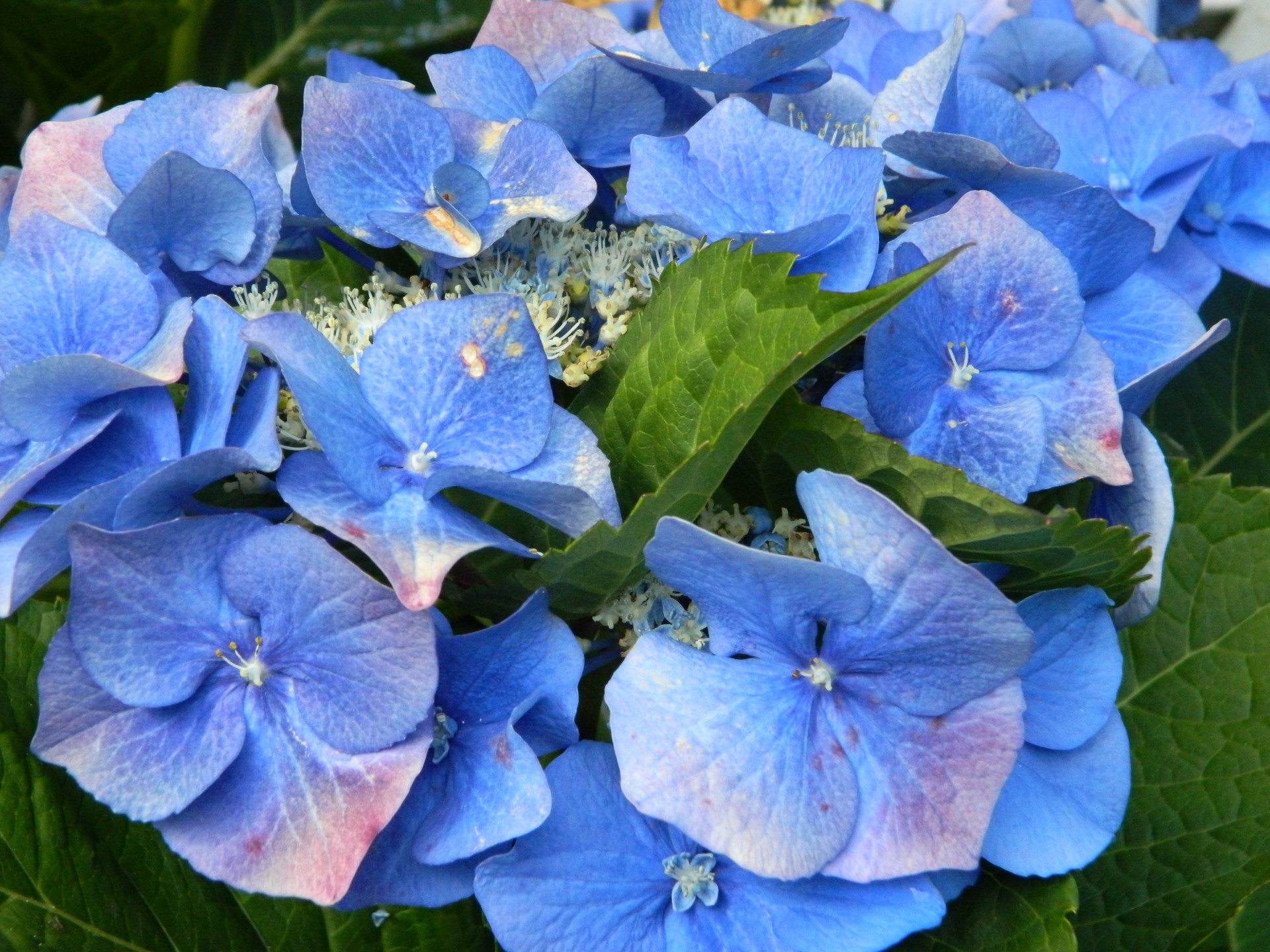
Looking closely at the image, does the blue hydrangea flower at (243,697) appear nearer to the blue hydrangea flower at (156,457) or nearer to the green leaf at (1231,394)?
the blue hydrangea flower at (156,457)

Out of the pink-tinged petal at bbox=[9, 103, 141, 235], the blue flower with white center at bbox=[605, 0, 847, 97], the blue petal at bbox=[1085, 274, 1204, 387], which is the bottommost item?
the blue petal at bbox=[1085, 274, 1204, 387]

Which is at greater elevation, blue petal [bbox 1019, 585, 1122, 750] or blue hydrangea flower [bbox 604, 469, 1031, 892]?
blue hydrangea flower [bbox 604, 469, 1031, 892]

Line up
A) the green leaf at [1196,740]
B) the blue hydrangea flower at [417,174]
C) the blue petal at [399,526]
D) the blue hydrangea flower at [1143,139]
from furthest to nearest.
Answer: the blue hydrangea flower at [1143,139] → the green leaf at [1196,740] → the blue hydrangea flower at [417,174] → the blue petal at [399,526]

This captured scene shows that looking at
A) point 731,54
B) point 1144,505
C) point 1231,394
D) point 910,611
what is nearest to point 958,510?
point 910,611

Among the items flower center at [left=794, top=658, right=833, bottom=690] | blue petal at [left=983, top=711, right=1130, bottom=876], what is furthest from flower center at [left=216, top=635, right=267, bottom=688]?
blue petal at [left=983, top=711, right=1130, bottom=876]

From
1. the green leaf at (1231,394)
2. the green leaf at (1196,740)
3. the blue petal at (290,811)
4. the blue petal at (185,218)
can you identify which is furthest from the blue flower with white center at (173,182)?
the green leaf at (1231,394)

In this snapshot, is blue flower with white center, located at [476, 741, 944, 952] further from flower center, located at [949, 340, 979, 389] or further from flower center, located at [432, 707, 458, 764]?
flower center, located at [949, 340, 979, 389]

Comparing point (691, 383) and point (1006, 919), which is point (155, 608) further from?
point (1006, 919)

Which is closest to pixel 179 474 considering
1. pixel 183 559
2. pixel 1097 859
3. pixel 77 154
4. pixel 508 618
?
pixel 183 559

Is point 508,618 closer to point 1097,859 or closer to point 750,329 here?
point 750,329
